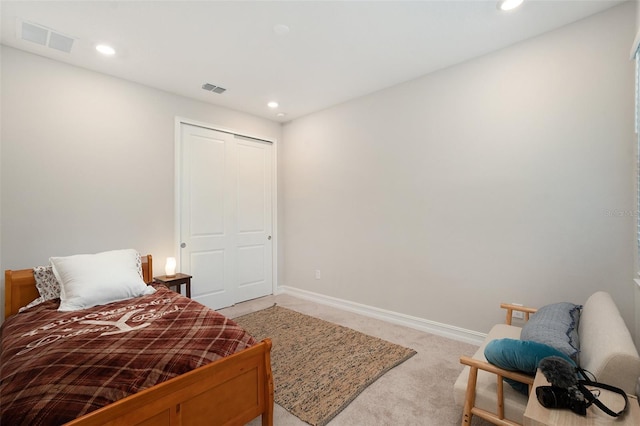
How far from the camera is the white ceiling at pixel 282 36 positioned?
214 cm

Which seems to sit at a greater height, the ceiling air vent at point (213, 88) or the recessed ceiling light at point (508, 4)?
the recessed ceiling light at point (508, 4)

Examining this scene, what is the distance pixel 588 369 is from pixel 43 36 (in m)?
4.17

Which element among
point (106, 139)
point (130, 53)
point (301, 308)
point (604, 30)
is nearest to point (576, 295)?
point (604, 30)

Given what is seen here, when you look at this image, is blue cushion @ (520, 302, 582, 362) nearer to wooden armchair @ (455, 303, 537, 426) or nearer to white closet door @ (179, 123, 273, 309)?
wooden armchair @ (455, 303, 537, 426)

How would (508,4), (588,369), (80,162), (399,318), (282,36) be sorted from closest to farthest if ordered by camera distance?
(588,369)
(508,4)
(282,36)
(80,162)
(399,318)

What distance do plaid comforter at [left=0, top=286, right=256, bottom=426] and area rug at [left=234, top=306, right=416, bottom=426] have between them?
0.63 m

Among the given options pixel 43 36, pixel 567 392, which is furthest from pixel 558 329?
pixel 43 36

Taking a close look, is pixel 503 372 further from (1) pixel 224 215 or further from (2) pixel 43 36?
(2) pixel 43 36

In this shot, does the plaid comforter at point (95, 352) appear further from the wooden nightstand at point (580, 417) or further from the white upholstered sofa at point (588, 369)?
the wooden nightstand at point (580, 417)

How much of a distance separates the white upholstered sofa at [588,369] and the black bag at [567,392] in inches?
4.3

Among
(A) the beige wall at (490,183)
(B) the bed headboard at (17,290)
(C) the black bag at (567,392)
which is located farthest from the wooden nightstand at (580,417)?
(B) the bed headboard at (17,290)

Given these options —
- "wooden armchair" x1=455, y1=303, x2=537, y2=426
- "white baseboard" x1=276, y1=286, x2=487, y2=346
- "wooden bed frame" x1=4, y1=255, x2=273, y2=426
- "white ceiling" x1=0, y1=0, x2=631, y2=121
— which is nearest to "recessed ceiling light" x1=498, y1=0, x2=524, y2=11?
"white ceiling" x1=0, y1=0, x2=631, y2=121

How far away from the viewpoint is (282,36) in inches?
97.0

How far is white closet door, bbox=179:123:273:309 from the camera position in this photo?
3744mm
